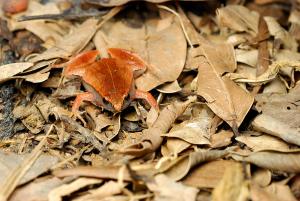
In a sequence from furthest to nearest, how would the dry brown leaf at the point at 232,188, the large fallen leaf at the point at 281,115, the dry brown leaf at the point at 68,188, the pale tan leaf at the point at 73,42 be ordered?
the pale tan leaf at the point at 73,42 < the large fallen leaf at the point at 281,115 < the dry brown leaf at the point at 68,188 < the dry brown leaf at the point at 232,188

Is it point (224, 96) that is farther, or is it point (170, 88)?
point (170, 88)

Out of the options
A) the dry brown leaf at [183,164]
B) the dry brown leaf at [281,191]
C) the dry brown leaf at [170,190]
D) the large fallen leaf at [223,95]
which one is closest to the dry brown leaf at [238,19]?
the large fallen leaf at [223,95]

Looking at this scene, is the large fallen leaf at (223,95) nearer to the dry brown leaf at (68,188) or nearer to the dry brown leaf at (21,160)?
the dry brown leaf at (68,188)

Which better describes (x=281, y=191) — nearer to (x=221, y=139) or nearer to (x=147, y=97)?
(x=221, y=139)

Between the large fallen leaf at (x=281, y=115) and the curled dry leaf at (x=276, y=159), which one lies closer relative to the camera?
the curled dry leaf at (x=276, y=159)

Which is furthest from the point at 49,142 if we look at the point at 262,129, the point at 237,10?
the point at 237,10

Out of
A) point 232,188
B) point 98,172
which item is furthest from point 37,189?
point 232,188

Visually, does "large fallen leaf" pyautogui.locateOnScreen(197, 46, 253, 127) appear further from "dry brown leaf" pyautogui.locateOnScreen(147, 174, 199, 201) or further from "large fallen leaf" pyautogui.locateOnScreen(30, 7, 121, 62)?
"large fallen leaf" pyautogui.locateOnScreen(30, 7, 121, 62)
